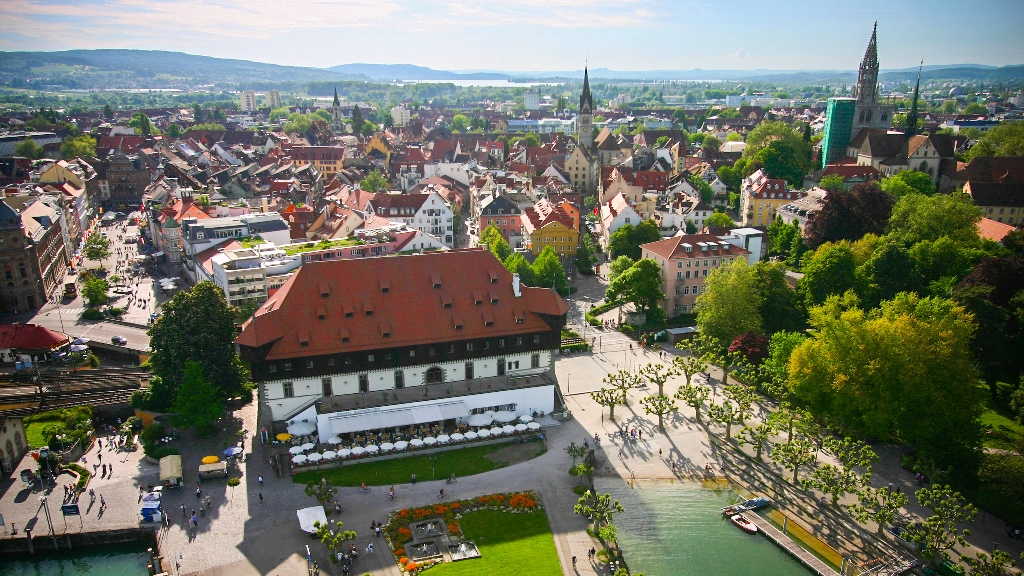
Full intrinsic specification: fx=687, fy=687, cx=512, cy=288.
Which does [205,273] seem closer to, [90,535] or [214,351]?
[214,351]

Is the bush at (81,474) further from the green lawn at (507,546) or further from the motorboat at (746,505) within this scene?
the motorboat at (746,505)

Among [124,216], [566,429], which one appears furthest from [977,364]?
[124,216]

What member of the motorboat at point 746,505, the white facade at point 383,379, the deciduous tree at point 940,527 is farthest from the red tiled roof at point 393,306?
the deciduous tree at point 940,527

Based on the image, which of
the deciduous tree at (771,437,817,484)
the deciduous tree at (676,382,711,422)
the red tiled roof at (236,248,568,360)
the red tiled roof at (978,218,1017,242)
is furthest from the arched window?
the red tiled roof at (978,218,1017,242)

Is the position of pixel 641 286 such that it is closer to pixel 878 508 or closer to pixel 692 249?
pixel 692 249

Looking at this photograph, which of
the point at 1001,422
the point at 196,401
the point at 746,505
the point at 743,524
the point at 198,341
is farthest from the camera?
the point at 1001,422

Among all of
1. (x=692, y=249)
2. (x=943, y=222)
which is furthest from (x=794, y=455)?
(x=943, y=222)

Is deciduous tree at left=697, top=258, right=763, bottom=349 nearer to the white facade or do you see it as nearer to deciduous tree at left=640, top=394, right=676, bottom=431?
deciduous tree at left=640, top=394, right=676, bottom=431
